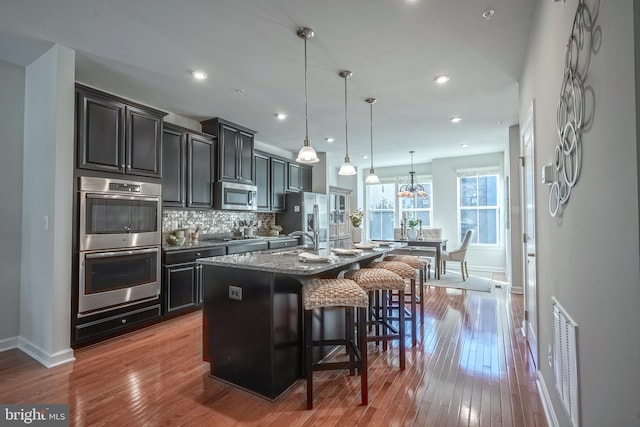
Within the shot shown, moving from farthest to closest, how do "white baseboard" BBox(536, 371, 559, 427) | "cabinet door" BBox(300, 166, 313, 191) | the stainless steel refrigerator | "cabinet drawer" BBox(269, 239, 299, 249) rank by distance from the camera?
1. "cabinet door" BBox(300, 166, 313, 191)
2. the stainless steel refrigerator
3. "cabinet drawer" BBox(269, 239, 299, 249)
4. "white baseboard" BBox(536, 371, 559, 427)

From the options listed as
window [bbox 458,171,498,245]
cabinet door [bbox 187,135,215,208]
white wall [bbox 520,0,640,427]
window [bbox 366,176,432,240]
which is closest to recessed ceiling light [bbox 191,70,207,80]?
cabinet door [bbox 187,135,215,208]

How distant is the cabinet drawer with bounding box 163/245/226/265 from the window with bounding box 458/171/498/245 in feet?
19.2

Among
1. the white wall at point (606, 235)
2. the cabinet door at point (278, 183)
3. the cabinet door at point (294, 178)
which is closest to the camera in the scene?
the white wall at point (606, 235)

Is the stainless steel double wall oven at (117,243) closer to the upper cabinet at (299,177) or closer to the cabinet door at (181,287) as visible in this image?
the cabinet door at (181,287)

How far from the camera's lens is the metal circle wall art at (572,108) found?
3.78 feet

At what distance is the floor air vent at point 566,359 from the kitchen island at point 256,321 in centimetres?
124

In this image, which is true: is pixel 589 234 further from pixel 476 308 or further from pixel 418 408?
pixel 476 308

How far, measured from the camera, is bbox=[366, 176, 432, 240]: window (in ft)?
26.2

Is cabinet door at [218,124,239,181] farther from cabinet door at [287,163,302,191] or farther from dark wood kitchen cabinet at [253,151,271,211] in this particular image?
cabinet door at [287,163,302,191]

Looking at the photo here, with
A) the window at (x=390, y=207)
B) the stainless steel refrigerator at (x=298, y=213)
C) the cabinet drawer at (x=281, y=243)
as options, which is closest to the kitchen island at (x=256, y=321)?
the cabinet drawer at (x=281, y=243)

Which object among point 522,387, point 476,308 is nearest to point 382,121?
point 476,308

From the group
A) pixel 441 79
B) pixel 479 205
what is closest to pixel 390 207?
pixel 479 205

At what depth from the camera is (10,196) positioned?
2.84 metres

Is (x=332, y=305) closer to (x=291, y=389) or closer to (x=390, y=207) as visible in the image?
(x=291, y=389)
